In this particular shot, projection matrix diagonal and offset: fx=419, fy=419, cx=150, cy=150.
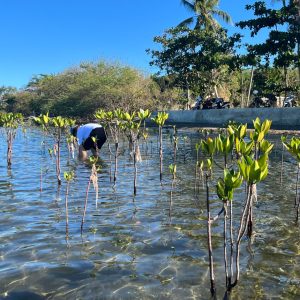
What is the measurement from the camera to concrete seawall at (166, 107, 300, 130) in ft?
88.0

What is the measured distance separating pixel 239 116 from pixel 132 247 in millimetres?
26723

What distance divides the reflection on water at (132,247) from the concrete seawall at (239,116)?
15.6m

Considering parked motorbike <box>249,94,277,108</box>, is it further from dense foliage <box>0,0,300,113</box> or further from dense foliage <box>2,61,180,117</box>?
dense foliage <box>2,61,180,117</box>

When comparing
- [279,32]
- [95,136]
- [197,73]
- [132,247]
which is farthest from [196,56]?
[132,247]

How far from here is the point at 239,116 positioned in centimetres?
3081

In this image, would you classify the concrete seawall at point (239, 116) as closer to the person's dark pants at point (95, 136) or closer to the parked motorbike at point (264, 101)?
the parked motorbike at point (264, 101)

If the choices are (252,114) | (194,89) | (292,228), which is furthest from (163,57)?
(292,228)

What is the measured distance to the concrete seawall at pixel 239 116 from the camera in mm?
26827

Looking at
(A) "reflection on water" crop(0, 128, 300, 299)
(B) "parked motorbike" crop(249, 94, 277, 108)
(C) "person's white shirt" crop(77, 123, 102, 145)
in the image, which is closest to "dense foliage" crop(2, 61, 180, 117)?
(B) "parked motorbike" crop(249, 94, 277, 108)

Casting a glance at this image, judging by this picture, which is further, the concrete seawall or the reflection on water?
the concrete seawall

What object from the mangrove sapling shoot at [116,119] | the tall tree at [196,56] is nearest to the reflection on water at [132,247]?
the mangrove sapling shoot at [116,119]

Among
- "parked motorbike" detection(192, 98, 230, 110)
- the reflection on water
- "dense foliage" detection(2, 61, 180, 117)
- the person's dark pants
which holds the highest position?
"dense foliage" detection(2, 61, 180, 117)

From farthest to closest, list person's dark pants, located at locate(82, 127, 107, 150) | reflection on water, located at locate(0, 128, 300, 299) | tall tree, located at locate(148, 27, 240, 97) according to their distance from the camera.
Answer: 1. tall tree, located at locate(148, 27, 240, 97)
2. person's dark pants, located at locate(82, 127, 107, 150)
3. reflection on water, located at locate(0, 128, 300, 299)

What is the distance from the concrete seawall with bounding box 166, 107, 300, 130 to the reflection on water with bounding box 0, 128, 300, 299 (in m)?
15.6
